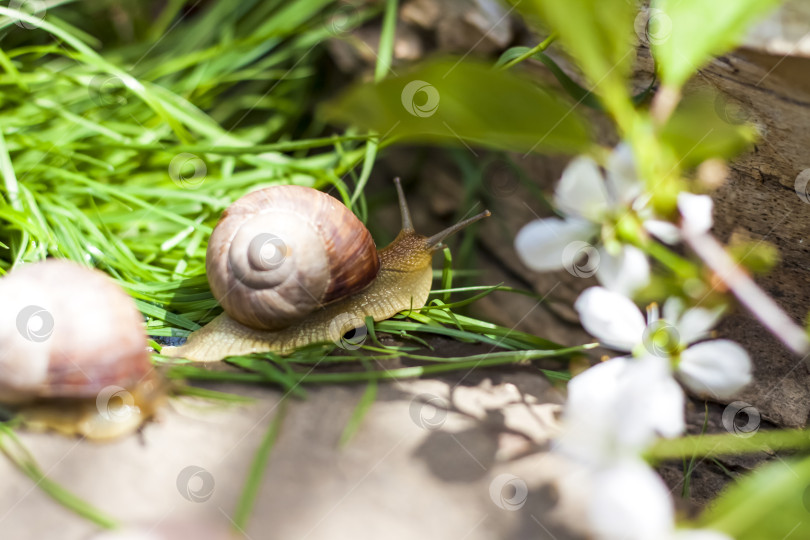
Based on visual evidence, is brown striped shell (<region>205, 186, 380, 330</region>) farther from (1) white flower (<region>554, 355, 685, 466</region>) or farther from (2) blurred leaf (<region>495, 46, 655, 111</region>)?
(1) white flower (<region>554, 355, 685, 466</region>)

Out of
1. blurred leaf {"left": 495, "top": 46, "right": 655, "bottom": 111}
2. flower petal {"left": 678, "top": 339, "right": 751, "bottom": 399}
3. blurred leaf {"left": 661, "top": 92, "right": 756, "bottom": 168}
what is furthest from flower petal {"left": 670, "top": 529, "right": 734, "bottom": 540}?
blurred leaf {"left": 495, "top": 46, "right": 655, "bottom": 111}

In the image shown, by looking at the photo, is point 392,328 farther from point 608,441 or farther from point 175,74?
point 175,74

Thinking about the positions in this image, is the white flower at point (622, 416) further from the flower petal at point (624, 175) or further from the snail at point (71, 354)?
the snail at point (71, 354)

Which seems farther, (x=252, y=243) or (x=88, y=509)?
(x=252, y=243)

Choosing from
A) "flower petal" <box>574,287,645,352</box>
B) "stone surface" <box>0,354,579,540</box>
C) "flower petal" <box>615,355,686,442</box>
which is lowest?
"stone surface" <box>0,354,579,540</box>

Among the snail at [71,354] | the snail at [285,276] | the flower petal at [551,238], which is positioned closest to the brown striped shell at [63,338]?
the snail at [71,354]

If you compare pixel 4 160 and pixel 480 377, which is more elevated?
pixel 4 160

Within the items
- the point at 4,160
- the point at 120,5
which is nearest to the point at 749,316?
the point at 4,160
